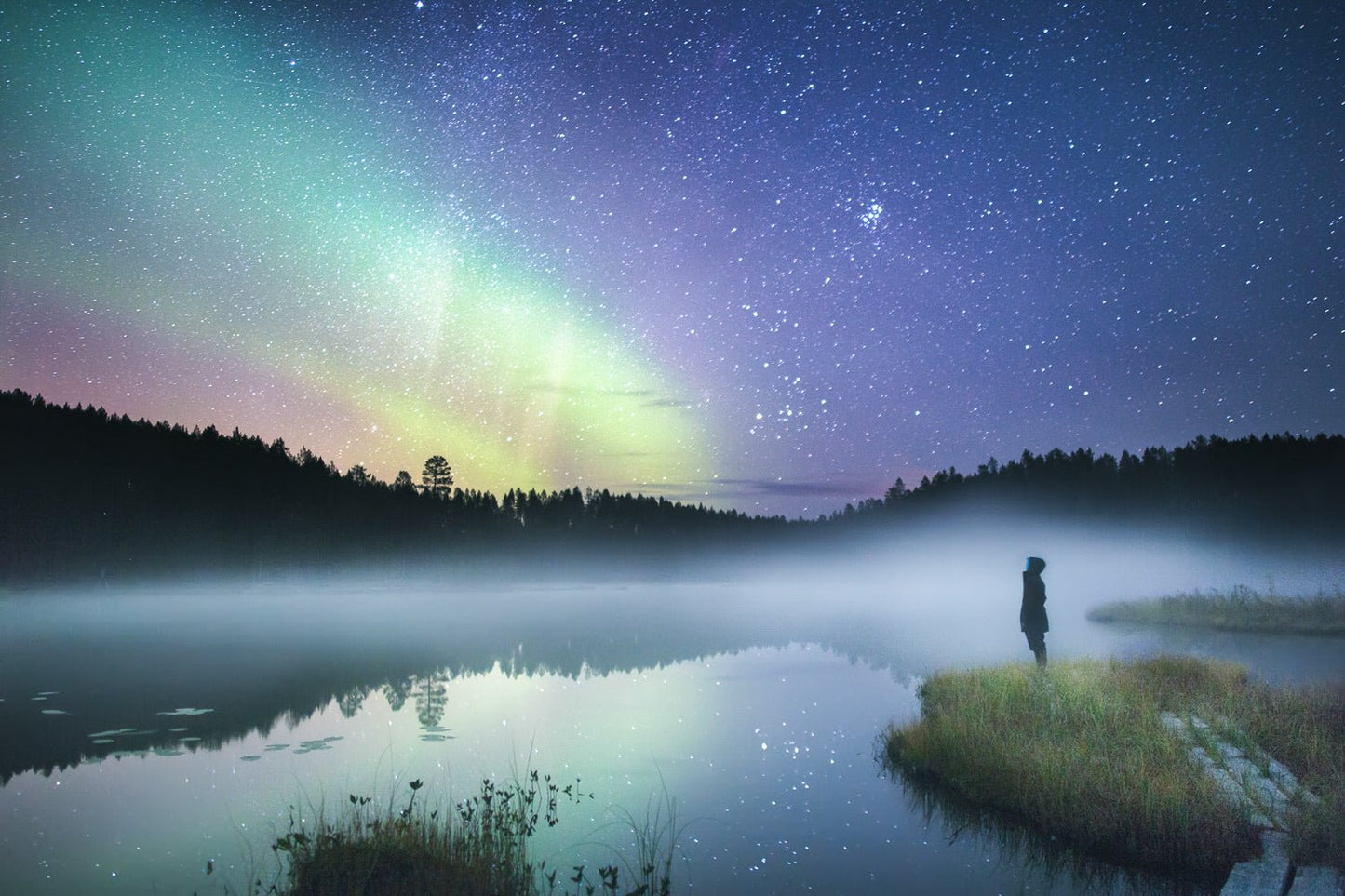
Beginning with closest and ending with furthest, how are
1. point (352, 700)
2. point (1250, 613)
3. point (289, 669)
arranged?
1. point (352, 700)
2. point (289, 669)
3. point (1250, 613)

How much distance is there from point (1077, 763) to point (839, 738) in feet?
20.9

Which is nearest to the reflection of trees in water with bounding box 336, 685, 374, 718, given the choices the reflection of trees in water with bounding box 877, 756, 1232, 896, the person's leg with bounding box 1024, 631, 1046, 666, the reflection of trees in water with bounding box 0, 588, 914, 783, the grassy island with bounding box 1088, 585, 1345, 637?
the reflection of trees in water with bounding box 0, 588, 914, 783

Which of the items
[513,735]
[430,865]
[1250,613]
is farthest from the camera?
[1250,613]

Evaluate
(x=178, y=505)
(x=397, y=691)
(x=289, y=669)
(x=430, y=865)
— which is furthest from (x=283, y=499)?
(x=430, y=865)

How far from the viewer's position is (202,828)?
38.3ft

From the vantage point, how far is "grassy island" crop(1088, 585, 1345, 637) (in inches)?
1267

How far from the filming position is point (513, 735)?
18438mm

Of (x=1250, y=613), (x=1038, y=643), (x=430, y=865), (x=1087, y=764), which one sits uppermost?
(x=1038, y=643)

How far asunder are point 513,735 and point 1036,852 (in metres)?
11.8

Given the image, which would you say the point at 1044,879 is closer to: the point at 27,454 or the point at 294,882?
the point at 294,882

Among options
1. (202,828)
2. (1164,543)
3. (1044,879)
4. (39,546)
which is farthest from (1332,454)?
(39,546)

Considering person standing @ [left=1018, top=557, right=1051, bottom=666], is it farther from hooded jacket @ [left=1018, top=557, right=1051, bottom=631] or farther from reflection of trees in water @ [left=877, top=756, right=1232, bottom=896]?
reflection of trees in water @ [left=877, top=756, right=1232, bottom=896]

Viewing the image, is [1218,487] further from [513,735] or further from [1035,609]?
[513,735]

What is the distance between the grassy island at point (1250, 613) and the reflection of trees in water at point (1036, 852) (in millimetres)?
26794
